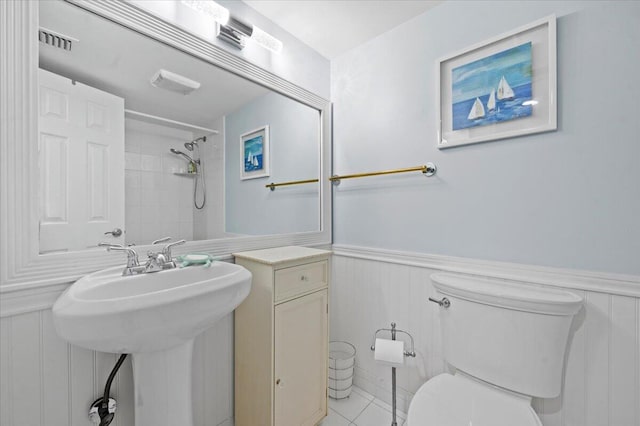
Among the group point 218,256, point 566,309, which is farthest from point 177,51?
point 566,309

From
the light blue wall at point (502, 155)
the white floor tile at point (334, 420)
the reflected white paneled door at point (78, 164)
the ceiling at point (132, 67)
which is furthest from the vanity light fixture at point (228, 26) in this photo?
the white floor tile at point (334, 420)

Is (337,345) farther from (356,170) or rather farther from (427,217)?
(356,170)

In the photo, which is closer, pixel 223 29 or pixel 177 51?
pixel 177 51

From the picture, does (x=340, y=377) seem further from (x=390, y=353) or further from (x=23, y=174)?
(x=23, y=174)

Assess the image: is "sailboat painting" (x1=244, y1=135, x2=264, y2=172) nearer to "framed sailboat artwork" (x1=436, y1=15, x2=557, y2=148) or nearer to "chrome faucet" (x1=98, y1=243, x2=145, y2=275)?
"chrome faucet" (x1=98, y1=243, x2=145, y2=275)

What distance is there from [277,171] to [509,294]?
128 cm

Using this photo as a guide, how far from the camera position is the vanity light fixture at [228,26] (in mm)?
1172

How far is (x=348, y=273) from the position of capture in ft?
5.81

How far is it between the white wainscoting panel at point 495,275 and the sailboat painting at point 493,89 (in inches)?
26.5

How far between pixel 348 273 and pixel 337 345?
507 millimetres

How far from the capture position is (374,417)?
57.1 inches

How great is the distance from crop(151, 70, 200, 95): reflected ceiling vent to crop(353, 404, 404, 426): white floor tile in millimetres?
1855

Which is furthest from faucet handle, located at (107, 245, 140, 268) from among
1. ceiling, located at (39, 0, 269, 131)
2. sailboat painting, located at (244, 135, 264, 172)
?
sailboat painting, located at (244, 135, 264, 172)

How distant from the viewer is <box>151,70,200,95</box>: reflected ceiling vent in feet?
3.65
